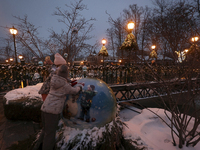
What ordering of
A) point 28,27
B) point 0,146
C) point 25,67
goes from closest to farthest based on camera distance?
point 0,146, point 28,27, point 25,67

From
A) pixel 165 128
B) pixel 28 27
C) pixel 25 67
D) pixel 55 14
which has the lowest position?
pixel 165 128

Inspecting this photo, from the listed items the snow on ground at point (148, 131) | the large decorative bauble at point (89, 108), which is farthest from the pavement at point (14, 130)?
the large decorative bauble at point (89, 108)

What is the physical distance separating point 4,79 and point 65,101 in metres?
9.17

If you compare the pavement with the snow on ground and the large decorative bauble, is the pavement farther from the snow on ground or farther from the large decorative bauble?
the large decorative bauble

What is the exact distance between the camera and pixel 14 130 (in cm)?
367

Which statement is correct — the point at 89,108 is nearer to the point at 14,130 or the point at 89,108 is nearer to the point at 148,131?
the point at 148,131

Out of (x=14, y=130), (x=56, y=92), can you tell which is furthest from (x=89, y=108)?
(x=14, y=130)

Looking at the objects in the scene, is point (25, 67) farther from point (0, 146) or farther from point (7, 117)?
point (0, 146)

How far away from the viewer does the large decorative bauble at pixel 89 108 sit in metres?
2.47

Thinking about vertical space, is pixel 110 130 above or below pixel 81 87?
below

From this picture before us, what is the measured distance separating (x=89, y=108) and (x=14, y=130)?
312 cm

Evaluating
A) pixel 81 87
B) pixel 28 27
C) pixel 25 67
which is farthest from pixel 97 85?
pixel 25 67

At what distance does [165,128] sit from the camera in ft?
13.1

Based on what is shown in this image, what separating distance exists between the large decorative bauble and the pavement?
196 centimetres
